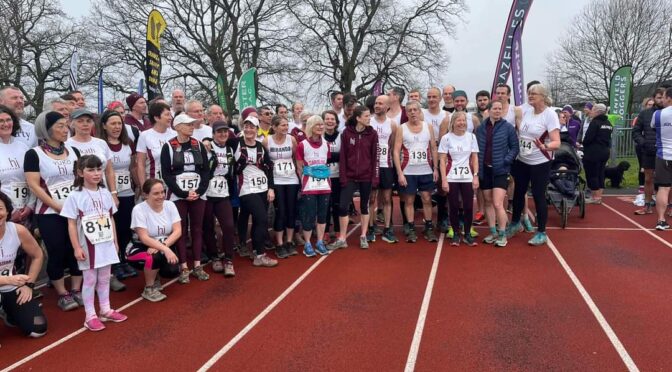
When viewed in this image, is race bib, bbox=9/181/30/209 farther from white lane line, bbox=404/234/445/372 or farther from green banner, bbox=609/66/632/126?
green banner, bbox=609/66/632/126

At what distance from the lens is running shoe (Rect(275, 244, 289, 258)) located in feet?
18.4

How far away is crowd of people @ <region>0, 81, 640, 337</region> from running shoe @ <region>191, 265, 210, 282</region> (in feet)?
0.05

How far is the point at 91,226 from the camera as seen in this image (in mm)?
3729

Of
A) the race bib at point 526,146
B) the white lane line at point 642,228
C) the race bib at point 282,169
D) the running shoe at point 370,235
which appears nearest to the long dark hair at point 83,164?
the race bib at point 282,169

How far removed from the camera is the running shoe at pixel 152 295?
427 cm

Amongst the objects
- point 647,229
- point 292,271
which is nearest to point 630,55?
point 647,229

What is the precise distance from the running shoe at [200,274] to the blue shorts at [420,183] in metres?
2.87

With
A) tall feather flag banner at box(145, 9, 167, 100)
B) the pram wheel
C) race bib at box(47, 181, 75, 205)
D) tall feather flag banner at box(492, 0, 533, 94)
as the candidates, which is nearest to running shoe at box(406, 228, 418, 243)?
the pram wheel

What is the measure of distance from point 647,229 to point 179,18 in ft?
83.8

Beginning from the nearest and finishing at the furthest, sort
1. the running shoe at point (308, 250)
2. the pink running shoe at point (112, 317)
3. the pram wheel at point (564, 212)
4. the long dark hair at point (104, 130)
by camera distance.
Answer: the pink running shoe at point (112, 317), the long dark hair at point (104, 130), the running shoe at point (308, 250), the pram wheel at point (564, 212)

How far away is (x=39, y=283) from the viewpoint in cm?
500

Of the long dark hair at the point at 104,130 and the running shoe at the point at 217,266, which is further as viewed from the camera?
the running shoe at the point at 217,266

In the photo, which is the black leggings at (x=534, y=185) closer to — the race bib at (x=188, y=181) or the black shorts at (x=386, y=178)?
the black shorts at (x=386, y=178)

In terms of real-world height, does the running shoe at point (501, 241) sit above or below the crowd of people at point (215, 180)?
below
